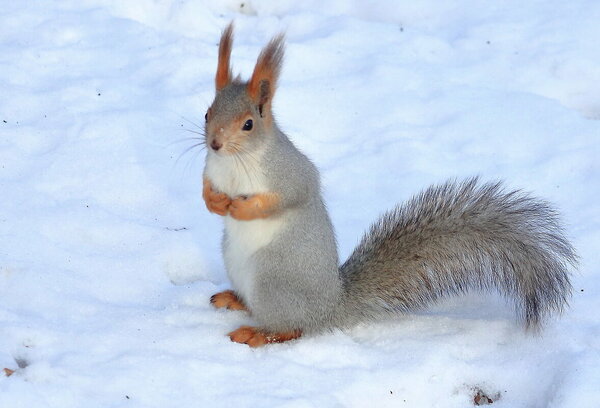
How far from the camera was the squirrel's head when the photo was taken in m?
2.77

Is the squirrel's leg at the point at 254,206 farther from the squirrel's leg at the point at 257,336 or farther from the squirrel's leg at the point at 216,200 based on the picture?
the squirrel's leg at the point at 257,336

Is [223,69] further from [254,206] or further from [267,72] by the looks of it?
[254,206]

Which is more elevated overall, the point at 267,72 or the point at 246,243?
the point at 267,72

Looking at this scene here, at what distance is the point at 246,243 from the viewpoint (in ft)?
9.54

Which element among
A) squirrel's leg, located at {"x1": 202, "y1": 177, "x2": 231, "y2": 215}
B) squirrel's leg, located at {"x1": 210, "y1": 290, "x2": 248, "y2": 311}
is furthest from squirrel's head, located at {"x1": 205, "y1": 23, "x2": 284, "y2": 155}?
squirrel's leg, located at {"x1": 210, "y1": 290, "x2": 248, "y2": 311}

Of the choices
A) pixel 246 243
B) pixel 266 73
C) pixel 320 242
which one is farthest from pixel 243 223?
pixel 266 73

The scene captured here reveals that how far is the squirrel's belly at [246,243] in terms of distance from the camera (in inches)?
114

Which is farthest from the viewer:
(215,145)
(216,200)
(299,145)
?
(299,145)

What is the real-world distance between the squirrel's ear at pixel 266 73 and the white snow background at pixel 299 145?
2.40 feet

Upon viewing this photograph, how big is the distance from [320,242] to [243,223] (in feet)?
0.79

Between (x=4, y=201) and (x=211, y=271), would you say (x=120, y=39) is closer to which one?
(x=4, y=201)

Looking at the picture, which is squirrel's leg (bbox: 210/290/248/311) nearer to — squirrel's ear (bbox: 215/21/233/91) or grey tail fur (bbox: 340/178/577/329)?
grey tail fur (bbox: 340/178/577/329)

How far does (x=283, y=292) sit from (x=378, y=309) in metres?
0.33

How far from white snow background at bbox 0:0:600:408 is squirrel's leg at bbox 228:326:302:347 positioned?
29 millimetres
